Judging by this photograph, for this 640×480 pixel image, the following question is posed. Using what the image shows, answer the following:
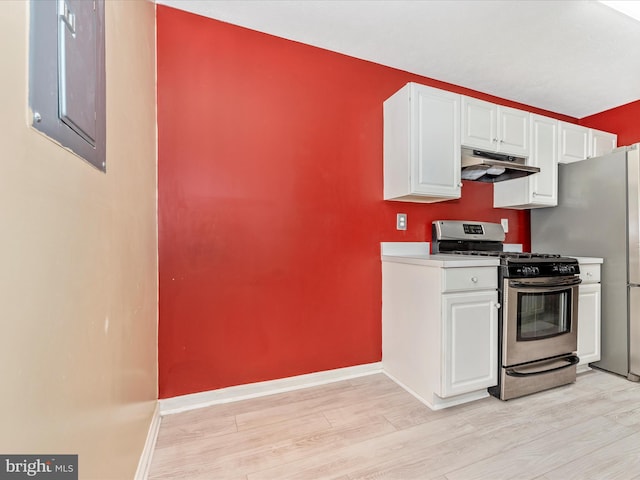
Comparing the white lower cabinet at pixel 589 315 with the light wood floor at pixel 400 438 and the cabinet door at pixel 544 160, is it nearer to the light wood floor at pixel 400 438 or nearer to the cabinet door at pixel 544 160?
the light wood floor at pixel 400 438

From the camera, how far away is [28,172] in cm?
53

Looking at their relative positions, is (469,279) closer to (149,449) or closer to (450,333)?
(450,333)

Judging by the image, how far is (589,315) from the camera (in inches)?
90.7

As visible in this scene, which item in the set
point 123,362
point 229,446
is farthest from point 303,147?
point 229,446

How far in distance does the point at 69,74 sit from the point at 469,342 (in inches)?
84.2

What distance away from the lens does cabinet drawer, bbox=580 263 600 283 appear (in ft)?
7.45

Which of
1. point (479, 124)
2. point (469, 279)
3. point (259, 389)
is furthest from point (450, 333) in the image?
Result: point (479, 124)

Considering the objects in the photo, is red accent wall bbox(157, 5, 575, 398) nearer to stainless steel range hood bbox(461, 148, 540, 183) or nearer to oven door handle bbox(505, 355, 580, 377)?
stainless steel range hood bbox(461, 148, 540, 183)

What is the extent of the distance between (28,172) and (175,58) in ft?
5.49

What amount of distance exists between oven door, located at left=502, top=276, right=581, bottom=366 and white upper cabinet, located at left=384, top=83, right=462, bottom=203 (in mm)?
823

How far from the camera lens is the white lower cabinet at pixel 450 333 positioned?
5.77ft

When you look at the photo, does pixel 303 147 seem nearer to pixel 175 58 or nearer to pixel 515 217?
pixel 175 58

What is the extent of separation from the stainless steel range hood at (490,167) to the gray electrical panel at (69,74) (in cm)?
223

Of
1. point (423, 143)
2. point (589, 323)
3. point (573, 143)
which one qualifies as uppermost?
point (573, 143)
